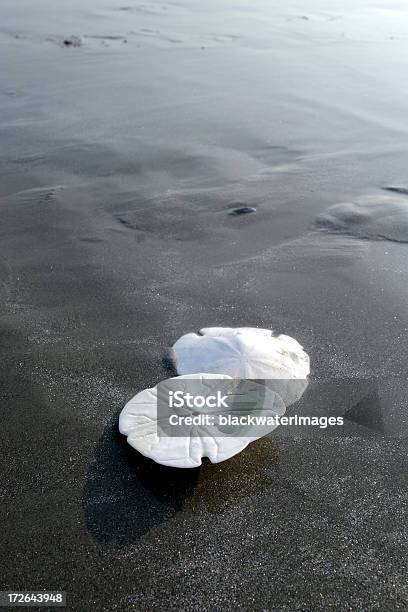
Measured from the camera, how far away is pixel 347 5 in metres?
10.4

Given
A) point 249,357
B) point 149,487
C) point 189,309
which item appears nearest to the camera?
point 149,487

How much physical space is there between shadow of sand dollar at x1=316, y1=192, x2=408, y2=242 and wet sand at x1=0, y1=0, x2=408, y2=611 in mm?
96

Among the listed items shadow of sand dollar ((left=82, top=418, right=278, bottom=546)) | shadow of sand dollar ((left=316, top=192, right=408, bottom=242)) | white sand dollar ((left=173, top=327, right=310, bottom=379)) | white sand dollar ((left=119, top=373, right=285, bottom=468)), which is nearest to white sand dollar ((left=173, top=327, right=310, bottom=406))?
white sand dollar ((left=173, top=327, right=310, bottom=379))

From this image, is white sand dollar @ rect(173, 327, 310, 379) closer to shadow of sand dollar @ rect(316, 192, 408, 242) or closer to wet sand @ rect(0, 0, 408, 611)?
wet sand @ rect(0, 0, 408, 611)

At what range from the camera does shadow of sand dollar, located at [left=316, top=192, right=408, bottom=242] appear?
3.28m

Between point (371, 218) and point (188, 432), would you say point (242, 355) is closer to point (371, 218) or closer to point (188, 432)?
point (188, 432)

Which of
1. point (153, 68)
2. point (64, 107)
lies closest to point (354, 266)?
point (64, 107)

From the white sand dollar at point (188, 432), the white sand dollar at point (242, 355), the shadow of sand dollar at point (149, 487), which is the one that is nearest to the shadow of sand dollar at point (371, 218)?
the white sand dollar at point (242, 355)

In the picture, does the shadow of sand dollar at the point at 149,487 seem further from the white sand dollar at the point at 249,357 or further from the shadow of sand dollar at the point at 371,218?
the shadow of sand dollar at the point at 371,218

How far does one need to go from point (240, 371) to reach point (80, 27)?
7.45 m

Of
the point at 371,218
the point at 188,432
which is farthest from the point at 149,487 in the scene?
the point at 371,218

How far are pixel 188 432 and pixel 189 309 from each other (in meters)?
0.89

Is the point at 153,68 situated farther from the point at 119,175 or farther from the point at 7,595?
the point at 7,595

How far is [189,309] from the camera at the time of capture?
266cm
